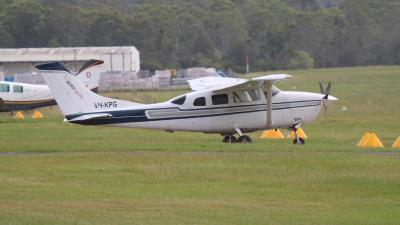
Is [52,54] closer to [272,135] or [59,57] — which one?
[59,57]

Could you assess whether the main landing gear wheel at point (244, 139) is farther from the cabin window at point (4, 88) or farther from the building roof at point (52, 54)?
the building roof at point (52, 54)

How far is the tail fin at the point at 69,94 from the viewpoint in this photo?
27.6 m

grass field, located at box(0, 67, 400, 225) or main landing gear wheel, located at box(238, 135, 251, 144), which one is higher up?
grass field, located at box(0, 67, 400, 225)

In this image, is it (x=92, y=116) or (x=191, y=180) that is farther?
(x=92, y=116)

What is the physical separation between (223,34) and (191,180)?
10468cm

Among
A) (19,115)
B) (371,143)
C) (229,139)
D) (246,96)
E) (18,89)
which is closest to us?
(371,143)

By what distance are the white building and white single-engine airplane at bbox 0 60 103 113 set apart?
147 ft

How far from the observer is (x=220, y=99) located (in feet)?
95.9

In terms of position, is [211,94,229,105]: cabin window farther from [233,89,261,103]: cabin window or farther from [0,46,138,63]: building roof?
[0,46,138,63]: building roof

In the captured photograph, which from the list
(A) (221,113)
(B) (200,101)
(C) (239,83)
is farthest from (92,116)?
(C) (239,83)

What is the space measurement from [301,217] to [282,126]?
44.2 ft

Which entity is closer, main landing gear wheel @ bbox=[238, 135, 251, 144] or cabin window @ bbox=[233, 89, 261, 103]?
main landing gear wheel @ bbox=[238, 135, 251, 144]

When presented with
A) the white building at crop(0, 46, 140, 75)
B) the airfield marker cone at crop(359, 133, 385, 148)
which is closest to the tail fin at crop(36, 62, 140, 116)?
the airfield marker cone at crop(359, 133, 385, 148)

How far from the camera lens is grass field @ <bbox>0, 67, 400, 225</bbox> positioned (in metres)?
16.3
